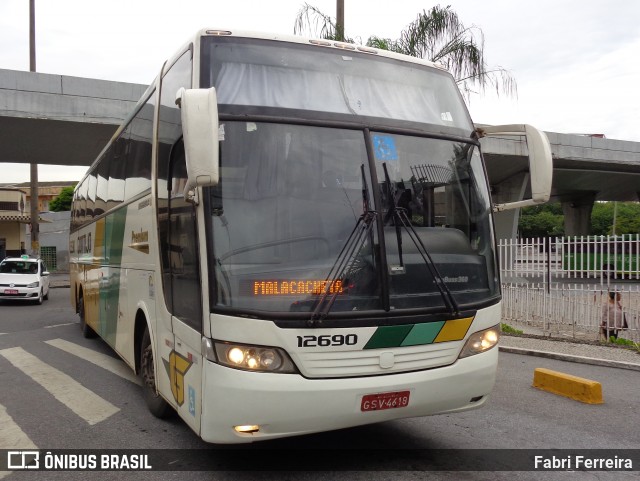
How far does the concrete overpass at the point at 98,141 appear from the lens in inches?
646

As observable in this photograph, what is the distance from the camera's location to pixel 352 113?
4.48m

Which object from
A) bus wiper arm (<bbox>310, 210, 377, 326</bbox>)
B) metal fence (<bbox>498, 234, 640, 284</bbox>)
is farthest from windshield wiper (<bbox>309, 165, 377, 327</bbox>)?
metal fence (<bbox>498, 234, 640, 284</bbox>)

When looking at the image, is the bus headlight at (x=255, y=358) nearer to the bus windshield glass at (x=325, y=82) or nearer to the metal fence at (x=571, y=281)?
the bus windshield glass at (x=325, y=82)

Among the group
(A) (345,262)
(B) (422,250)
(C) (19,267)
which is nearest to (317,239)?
(A) (345,262)

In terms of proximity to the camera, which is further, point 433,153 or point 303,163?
point 433,153

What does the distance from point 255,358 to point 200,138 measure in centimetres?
144

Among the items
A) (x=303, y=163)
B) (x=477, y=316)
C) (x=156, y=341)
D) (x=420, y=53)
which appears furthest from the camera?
(x=420, y=53)

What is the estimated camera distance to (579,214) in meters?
42.1

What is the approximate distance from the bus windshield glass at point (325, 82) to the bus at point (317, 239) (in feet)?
0.04

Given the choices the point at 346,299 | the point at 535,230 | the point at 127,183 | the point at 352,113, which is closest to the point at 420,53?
the point at 127,183

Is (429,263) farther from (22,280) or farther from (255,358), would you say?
(22,280)

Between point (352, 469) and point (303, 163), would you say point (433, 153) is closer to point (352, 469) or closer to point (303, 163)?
point (303, 163)

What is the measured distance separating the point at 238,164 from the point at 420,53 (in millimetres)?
11848

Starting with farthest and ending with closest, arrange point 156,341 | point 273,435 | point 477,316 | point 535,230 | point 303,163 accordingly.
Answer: point 535,230 < point 156,341 < point 477,316 < point 303,163 < point 273,435
